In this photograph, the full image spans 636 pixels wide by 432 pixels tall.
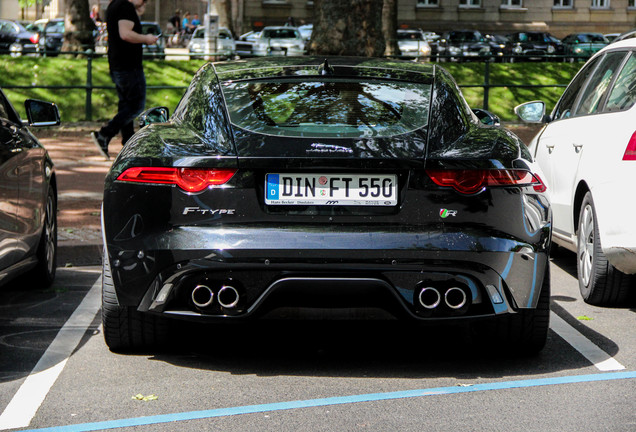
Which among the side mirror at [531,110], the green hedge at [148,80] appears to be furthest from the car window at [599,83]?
the green hedge at [148,80]

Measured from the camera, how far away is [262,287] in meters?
4.86

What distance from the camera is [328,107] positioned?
5340 mm

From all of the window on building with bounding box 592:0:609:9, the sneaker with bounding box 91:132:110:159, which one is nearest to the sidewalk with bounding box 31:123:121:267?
the sneaker with bounding box 91:132:110:159

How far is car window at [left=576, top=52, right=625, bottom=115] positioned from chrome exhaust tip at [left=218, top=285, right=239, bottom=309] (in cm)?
353

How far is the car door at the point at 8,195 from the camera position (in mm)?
5930

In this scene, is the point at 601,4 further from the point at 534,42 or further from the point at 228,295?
the point at 228,295

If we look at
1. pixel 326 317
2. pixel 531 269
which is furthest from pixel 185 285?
pixel 531 269

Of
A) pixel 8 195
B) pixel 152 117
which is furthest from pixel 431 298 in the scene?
pixel 8 195

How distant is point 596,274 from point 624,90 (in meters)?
1.20

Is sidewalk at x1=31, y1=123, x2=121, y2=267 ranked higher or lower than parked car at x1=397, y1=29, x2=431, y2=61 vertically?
higher

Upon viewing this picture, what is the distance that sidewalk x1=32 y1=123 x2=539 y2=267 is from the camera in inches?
337

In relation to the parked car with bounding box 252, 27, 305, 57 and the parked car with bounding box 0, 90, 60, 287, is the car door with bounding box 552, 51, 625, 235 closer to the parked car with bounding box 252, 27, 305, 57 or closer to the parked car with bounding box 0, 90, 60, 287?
the parked car with bounding box 0, 90, 60, 287

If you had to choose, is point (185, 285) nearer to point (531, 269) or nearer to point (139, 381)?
point (139, 381)

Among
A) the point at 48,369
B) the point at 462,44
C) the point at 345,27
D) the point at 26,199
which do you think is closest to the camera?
the point at 48,369
